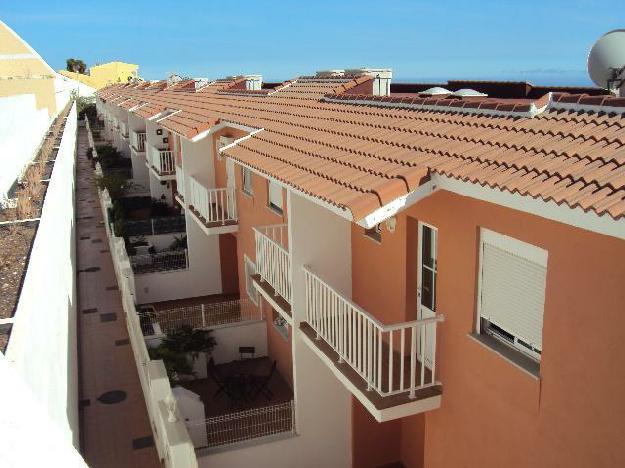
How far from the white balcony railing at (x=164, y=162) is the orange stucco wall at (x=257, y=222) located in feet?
24.2

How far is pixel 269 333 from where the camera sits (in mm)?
15797

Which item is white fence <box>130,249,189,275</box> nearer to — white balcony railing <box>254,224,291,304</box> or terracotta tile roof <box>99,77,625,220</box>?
white balcony railing <box>254,224,291,304</box>

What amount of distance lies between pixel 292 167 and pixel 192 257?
12.6 m

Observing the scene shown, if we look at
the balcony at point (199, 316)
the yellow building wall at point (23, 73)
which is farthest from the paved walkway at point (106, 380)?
the yellow building wall at point (23, 73)

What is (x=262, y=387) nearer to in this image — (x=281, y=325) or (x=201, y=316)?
(x=281, y=325)

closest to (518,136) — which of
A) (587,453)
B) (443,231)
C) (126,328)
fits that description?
(443,231)

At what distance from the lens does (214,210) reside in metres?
18.4

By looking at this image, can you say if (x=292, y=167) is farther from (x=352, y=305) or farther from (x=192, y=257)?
(x=192, y=257)

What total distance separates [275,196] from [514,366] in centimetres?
852

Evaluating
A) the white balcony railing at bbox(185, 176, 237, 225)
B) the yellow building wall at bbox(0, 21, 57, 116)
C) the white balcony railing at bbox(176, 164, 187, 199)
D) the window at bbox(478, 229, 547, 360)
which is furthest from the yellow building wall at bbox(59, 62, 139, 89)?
the window at bbox(478, 229, 547, 360)

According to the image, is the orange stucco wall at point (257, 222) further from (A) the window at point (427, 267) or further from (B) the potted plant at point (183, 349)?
(A) the window at point (427, 267)

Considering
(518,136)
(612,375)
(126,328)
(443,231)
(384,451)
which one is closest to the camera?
(612,375)

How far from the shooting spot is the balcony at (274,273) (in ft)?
35.0

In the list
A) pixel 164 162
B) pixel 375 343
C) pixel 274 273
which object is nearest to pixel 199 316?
pixel 274 273
